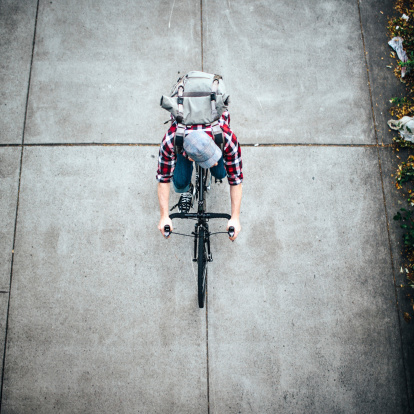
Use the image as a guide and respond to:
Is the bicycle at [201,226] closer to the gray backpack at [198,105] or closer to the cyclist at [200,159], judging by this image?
the cyclist at [200,159]

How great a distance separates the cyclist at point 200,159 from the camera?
2332mm

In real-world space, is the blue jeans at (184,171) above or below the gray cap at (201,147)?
above

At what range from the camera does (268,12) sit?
434 centimetres

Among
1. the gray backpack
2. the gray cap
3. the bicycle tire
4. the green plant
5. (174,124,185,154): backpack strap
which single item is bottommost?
the bicycle tire

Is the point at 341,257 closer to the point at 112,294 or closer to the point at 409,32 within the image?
the point at 112,294

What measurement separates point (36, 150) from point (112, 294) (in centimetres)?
214

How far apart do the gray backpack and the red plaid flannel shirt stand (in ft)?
0.25

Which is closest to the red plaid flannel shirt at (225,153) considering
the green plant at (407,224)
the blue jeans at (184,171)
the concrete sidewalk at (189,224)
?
the blue jeans at (184,171)

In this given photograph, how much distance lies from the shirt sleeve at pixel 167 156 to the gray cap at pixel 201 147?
28cm

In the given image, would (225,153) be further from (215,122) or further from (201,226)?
(201,226)

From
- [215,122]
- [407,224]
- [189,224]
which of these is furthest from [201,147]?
[407,224]

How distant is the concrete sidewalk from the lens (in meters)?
3.56

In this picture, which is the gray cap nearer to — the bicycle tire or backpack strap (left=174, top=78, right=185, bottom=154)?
backpack strap (left=174, top=78, right=185, bottom=154)

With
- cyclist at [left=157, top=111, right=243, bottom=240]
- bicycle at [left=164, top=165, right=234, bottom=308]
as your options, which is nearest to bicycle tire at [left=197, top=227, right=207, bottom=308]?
bicycle at [left=164, top=165, right=234, bottom=308]
